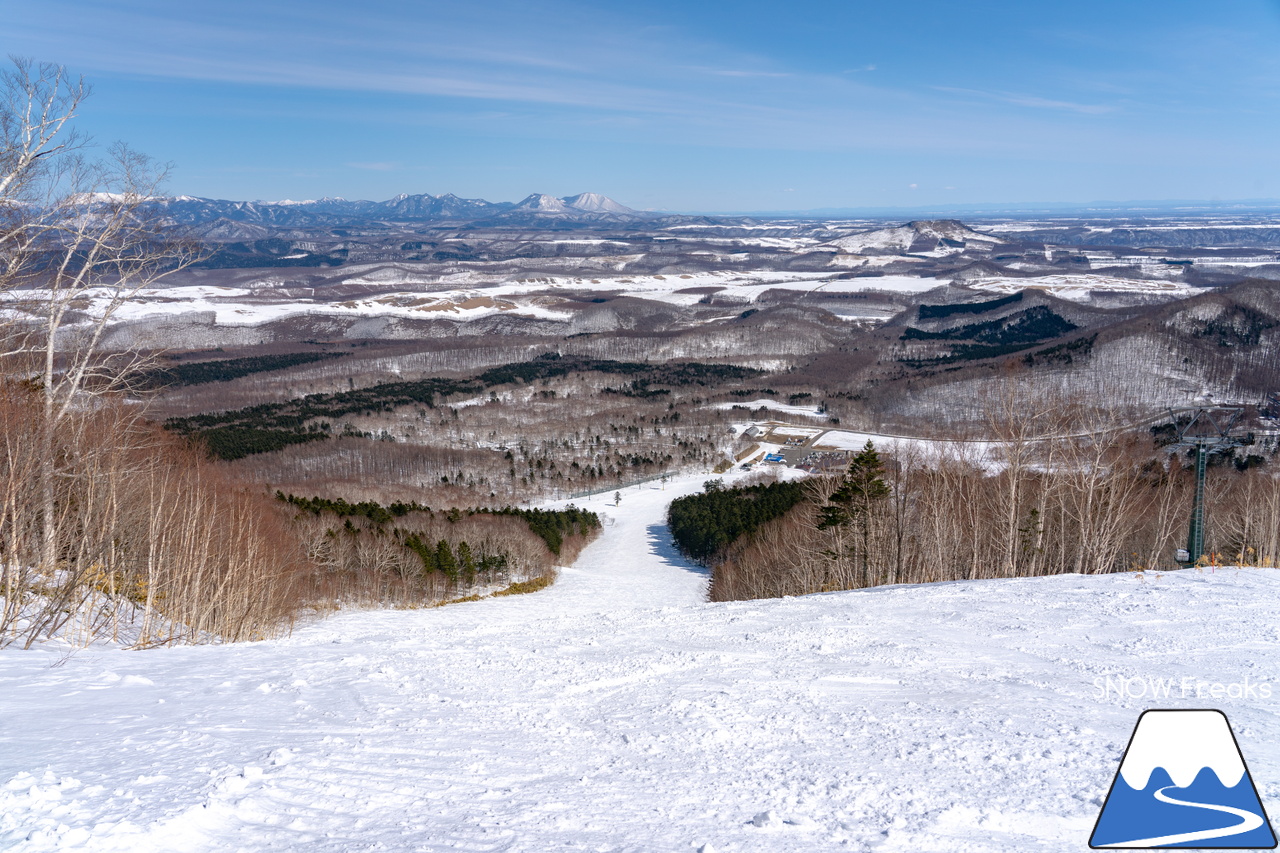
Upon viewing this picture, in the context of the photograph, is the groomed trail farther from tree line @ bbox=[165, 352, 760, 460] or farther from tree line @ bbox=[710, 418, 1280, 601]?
tree line @ bbox=[165, 352, 760, 460]

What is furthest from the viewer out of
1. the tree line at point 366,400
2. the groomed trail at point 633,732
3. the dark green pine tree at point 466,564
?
the tree line at point 366,400

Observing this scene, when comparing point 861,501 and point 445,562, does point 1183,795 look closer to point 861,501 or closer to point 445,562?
point 861,501

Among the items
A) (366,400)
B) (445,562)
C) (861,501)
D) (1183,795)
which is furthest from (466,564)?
(366,400)

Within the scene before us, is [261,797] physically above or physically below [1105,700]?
above

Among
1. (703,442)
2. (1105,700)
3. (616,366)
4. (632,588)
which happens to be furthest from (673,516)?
(616,366)

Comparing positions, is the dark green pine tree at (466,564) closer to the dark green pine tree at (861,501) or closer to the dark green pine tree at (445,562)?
the dark green pine tree at (445,562)

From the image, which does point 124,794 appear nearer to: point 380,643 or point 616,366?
point 380,643

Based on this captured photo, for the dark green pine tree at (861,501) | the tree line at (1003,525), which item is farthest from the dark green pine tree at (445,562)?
the dark green pine tree at (861,501)
